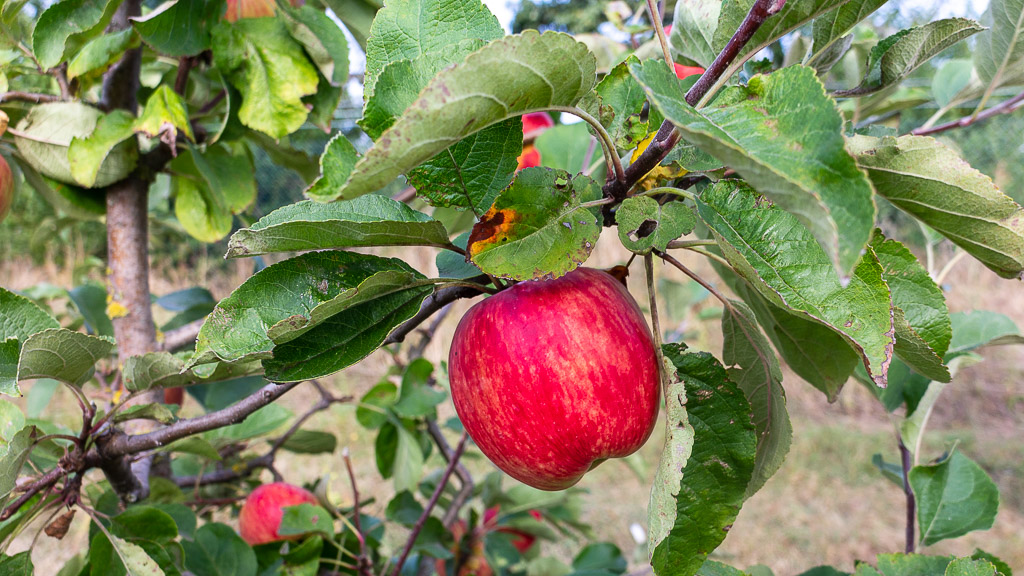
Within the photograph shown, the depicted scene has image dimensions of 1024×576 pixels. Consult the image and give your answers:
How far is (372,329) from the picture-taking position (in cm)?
44

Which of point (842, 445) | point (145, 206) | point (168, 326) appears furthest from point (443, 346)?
point (145, 206)

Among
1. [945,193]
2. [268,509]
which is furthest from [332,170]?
[268,509]

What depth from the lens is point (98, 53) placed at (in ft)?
2.35

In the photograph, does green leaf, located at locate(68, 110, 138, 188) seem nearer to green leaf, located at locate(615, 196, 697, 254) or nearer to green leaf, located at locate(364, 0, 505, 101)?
green leaf, located at locate(364, 0, 505, 101)

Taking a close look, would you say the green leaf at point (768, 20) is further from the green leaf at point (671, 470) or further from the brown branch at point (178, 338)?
the brown branch at point (178, 338)

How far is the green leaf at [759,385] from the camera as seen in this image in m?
0.51

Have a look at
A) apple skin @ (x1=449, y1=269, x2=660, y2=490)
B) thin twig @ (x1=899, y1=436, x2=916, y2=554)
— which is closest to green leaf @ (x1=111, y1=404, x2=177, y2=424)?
apple skin @ (x1=449, y1=269, x2=660, y2=490)

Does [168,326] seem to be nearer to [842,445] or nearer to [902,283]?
[902,283]

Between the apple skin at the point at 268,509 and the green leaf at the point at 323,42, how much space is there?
1.90ft

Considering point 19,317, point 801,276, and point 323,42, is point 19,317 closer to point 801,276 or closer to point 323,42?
point 323,42

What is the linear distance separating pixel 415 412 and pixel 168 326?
0.46 m

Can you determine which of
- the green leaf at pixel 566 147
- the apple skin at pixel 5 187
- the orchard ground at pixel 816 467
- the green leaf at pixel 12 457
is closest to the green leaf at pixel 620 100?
the green leaf at pixel 566 147

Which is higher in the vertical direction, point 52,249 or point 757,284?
point 757,284

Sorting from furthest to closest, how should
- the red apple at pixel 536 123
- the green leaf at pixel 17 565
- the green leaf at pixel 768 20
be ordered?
the red apple at pixel 536 123 < the green leaf at pixel 17 565 < the green leaf at pixel 768 20
